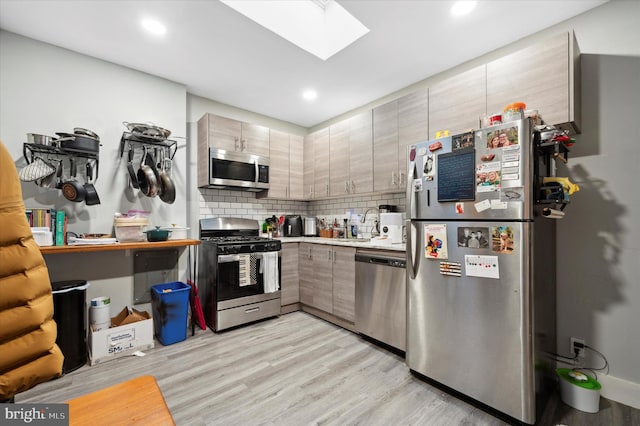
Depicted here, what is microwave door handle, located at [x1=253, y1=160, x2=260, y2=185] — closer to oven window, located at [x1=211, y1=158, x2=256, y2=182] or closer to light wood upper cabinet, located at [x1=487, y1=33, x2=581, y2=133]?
oven window, located at [x1=211, y1=158, x2=256, y2=182]

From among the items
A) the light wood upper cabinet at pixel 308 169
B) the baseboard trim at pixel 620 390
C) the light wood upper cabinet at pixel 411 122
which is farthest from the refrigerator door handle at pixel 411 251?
the light wood upper cabinet at pixel 308 169

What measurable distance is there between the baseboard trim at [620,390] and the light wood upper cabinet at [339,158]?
2672mm

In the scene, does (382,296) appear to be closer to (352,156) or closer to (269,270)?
(269,270)

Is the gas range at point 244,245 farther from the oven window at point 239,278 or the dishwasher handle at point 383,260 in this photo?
the dishwasher handle at point 383,260

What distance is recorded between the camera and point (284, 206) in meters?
4.35

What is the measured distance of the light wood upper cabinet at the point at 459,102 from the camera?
91.2 inches

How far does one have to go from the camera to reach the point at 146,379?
2.95 ft

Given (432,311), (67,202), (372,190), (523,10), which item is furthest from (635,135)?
(67,202)

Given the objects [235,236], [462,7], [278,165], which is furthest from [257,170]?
[462,7]

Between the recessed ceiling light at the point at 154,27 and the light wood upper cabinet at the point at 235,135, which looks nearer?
the recessed ceiling light at the point at 154,27

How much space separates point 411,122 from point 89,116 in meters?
3.14

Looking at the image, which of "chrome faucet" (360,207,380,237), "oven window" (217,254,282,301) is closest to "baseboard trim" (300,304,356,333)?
"oven window" (217,254,282,301)

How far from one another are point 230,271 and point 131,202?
1.25 metres

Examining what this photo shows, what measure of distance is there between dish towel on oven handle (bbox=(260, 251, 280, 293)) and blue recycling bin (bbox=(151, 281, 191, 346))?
2.61ft
